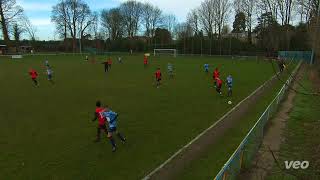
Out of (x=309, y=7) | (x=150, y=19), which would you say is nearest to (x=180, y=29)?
(x=150, y=19)

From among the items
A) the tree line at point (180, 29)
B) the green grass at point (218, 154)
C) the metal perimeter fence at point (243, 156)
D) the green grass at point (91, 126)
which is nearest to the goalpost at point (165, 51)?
the tree line at point (180, 29)

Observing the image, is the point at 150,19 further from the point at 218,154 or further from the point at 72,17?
the point at 218,154

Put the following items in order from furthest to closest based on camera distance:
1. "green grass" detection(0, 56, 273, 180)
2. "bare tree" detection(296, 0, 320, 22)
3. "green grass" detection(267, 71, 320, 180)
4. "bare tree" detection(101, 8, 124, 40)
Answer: "bare tree" detection(101, 8, 124, 40)
"bare tree" detection(296, 0, 320, 22)
"green grass" detection(0, 56, 273, 180)
"green grass" detection(267, 71, 320, 180)

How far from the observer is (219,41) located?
9112 centimetres

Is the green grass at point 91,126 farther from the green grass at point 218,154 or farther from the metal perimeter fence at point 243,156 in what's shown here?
the metal perimeter fence at point 243,156

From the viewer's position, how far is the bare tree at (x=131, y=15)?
4395 inches

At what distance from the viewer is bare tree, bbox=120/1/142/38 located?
366 ft

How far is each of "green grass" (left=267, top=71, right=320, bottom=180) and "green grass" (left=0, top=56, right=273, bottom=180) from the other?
351 cm

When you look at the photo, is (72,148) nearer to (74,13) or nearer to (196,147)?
(196,147)

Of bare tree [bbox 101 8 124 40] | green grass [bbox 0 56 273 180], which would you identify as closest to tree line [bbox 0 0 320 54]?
bare tree [bbox 101 8 124 40]

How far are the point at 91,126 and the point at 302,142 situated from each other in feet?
28.8

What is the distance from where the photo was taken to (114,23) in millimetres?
110062

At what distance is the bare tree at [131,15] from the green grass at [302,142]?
309ft

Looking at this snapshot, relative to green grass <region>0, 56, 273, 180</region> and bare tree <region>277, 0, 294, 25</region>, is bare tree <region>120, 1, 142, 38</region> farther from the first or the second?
green grass <region>0, 56, 273, 180</region>
